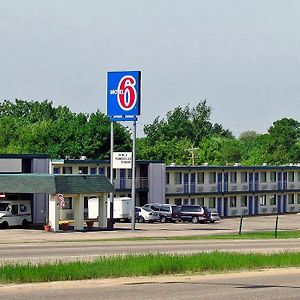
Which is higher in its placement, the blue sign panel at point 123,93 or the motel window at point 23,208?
the blue sign panel at point 123,93

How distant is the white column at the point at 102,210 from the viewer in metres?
72.1

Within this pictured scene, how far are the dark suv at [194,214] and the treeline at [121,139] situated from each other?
127ft

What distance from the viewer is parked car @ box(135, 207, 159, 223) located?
8638cm

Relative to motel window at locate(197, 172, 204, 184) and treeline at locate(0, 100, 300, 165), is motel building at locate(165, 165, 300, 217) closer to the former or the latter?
motel window at locate(197, 172, 204, 184)

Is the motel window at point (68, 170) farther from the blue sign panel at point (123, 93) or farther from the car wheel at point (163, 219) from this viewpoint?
the blue sign panel at point (123, 93)

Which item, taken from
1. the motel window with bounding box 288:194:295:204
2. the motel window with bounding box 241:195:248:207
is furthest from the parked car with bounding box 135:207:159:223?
the motel window with bounding box 288:194:295:204

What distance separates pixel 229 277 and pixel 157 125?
532ft

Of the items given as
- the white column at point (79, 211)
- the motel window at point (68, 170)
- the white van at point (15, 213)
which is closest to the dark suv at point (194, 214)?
the motel window at point (68, 170)

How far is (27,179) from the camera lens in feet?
228

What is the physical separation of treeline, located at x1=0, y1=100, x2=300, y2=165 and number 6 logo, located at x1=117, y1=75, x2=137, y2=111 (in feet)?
180

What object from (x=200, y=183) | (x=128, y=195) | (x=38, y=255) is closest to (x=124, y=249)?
(x=38, y=255)

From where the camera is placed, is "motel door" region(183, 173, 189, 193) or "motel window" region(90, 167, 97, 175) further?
"motel door" region(183, 173, 189, 193)

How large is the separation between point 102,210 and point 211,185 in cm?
3403

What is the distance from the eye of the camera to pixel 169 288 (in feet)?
80.6
